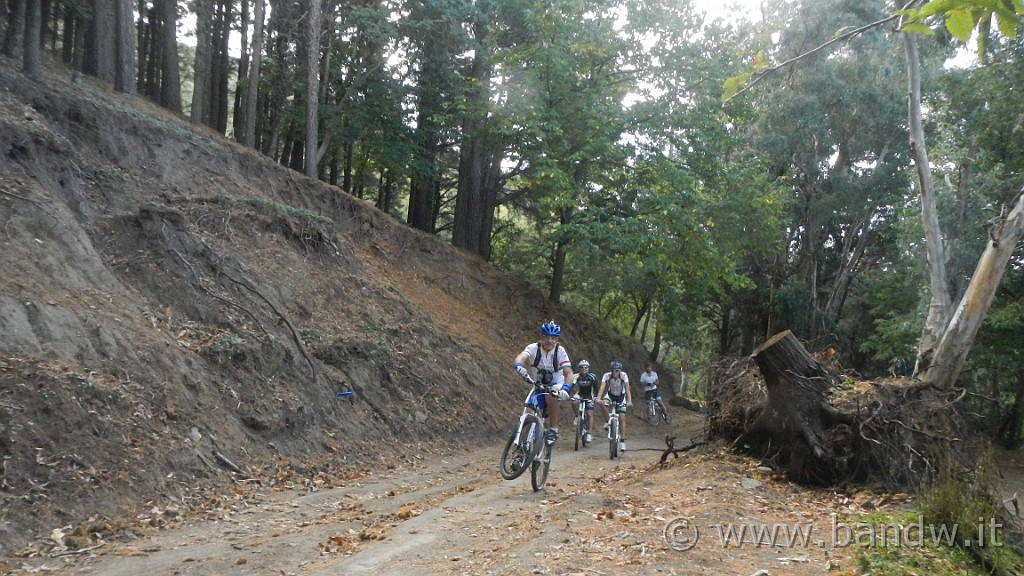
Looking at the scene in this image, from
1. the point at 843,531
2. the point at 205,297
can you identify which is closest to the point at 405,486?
the point at 205,297

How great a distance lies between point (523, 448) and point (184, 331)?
5.66 m

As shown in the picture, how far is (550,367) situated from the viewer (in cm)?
993

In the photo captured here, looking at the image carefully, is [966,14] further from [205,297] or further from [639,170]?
[639,170]

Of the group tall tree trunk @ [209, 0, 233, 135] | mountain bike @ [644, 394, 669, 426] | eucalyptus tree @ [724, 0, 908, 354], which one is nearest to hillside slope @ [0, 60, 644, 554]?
mountain bike @ [644, 394, 669, 426]

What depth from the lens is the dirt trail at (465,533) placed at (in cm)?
600

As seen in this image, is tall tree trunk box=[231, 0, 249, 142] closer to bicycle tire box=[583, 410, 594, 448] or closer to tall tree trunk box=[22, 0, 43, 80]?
tall tree trunk box=[22, 0, 43, 80]

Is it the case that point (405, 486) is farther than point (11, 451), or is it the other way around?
point (405, 486)

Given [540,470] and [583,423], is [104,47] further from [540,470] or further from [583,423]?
[540,470]

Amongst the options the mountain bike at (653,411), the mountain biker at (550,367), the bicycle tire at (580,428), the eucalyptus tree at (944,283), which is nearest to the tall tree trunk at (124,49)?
the bicycle tire at (580,428)

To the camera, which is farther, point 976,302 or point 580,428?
point 580,428

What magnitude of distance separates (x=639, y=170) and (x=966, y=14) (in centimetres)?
1798

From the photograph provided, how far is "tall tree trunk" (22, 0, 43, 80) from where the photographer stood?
560 inches

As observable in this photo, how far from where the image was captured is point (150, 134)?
1520cm

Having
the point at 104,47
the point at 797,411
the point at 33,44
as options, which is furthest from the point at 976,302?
the point at 104,47
